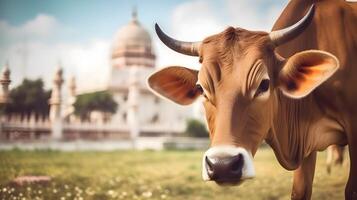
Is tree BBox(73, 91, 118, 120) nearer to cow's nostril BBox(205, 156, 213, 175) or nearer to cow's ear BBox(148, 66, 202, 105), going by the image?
cow's ear BBox(148, 66, 202, 105)

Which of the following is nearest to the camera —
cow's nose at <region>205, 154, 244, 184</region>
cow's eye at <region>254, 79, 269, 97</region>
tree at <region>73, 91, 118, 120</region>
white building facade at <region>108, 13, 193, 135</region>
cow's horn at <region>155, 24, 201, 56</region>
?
cow's nose at <region>205, 154, 244, 184</region>

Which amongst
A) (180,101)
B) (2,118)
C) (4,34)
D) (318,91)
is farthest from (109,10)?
(318,91)

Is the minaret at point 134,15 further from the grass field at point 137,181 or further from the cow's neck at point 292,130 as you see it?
the cow's neck at point 292,130

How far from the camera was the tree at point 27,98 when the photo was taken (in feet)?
10.7

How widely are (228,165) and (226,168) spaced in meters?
0.01

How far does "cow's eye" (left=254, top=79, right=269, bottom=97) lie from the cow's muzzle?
0.80ft

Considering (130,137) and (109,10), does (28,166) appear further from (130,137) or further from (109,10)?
(130,137)

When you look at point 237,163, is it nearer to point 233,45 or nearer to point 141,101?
point 233,45

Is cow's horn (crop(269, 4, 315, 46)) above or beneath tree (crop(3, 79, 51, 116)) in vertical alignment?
above

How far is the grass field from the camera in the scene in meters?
2.98

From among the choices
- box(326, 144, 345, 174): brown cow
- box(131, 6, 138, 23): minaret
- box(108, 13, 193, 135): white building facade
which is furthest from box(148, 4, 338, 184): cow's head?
box(108, 13, 193, 135): white building facade

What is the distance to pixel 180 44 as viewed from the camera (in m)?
1.92

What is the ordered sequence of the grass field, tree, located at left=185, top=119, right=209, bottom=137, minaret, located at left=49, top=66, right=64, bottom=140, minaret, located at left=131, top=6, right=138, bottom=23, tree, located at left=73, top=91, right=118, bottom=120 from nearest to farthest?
the grass field → minaret, located at left=131, top=6, right=138, bottom=23 → minaret, located at left=49, top=66, right=64, bottom=140 → tree, located at left=185, top=119, right=209, bottom=137 → tree, located at left=73, top=91, right=118, bottom=120

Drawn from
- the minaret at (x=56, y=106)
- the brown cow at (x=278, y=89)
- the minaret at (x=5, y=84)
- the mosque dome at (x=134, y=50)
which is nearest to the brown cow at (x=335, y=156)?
the brown cow at (x=278, y=89)
